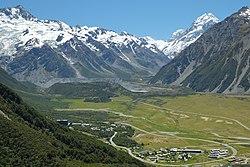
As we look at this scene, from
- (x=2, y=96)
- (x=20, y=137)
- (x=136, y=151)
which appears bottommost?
(x=136, y=151)

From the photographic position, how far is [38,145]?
11581 cm

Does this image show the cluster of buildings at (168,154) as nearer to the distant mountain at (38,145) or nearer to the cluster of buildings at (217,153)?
the cluster of buildings at (217,153)

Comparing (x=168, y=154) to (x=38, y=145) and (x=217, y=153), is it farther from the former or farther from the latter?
(x=38, y=145)

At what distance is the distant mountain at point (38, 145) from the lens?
110562 mm

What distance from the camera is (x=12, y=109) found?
138250 millimetres

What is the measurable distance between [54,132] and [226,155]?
253 feet

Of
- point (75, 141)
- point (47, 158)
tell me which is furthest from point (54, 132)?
point (47, 158)

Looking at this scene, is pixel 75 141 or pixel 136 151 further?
pixel 136 151

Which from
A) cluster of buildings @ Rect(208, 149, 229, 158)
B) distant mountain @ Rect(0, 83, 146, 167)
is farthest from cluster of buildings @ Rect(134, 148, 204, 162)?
distant mountain @ Rect(0, 83, 146, 167)

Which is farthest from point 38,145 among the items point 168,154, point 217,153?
point 217,153

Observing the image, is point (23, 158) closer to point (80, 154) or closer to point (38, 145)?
point (38, 145)

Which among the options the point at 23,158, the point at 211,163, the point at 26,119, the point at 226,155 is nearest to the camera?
the point at 23,158

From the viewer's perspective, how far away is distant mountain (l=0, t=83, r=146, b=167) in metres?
111

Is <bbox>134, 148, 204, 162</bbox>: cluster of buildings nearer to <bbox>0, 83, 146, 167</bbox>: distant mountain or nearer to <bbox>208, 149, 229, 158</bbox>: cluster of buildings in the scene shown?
<bbox>208, 149, 229, 158</bbox>: cluster of buildings
